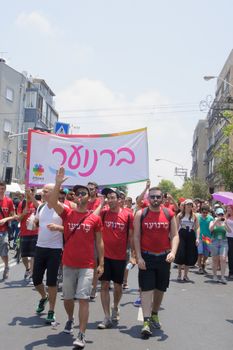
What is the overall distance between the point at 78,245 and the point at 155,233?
113cm

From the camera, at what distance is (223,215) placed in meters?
13.8

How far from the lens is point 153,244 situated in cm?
702

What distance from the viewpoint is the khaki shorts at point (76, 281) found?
6289mm

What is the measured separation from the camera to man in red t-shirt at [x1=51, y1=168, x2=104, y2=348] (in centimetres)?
630

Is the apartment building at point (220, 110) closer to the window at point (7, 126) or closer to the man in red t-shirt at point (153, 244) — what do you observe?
the window at point (7, 126)

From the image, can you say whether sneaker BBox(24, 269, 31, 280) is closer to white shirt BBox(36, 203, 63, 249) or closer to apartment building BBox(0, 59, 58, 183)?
white shirt BBox(36, 203, 63, 249)

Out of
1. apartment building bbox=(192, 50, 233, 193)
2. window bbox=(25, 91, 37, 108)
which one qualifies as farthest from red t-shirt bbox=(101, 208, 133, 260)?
window bbox=(25, 91, 37, 108)

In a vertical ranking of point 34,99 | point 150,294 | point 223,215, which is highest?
point 34,99

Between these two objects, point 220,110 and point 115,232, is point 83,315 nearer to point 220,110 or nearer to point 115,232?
point 115,232

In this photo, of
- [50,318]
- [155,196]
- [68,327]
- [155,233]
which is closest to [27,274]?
[50,318]

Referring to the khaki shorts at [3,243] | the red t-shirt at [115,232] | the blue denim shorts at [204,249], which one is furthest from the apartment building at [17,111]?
the red t-shirt at [115,232]

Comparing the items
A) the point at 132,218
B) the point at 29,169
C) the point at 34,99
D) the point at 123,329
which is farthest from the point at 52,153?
the point at 34,99

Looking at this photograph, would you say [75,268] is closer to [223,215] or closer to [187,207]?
[187,207]

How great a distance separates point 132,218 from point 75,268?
1444mm
